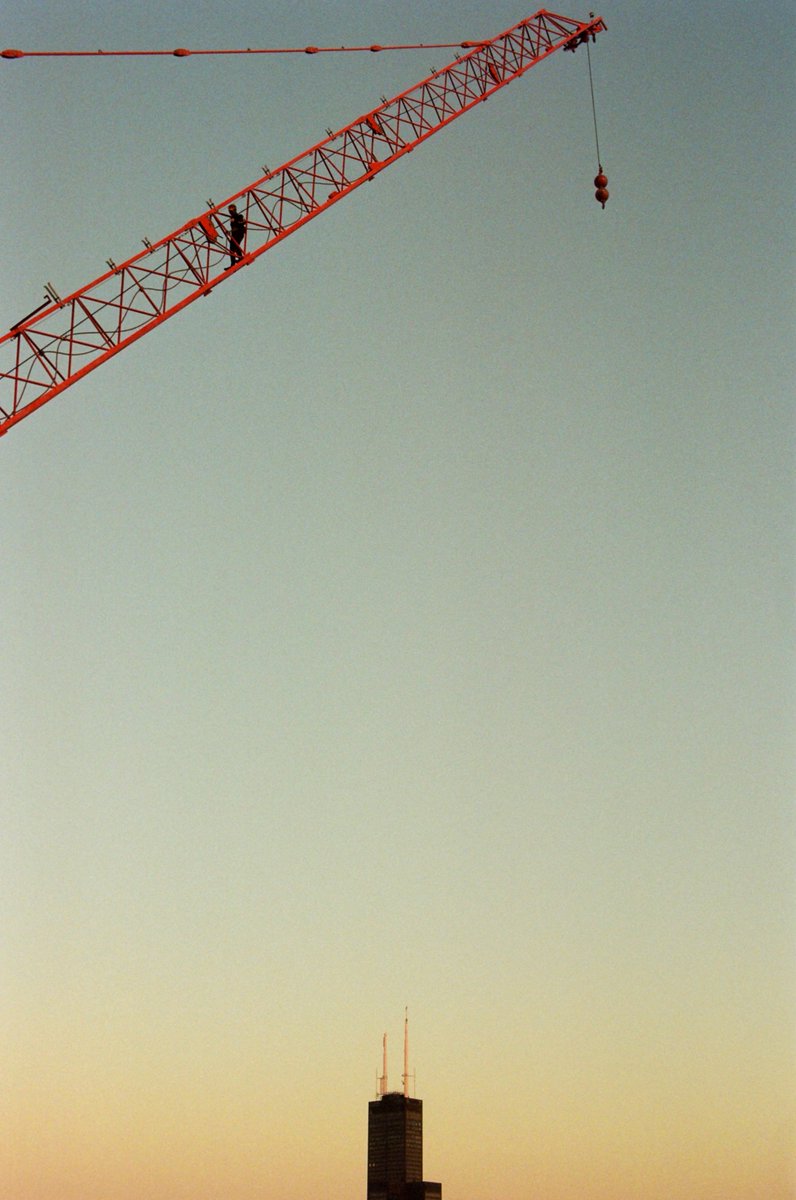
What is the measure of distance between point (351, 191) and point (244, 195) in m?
10.7

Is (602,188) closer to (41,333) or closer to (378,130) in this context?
(378,130)

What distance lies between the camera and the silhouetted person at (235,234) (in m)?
99.6

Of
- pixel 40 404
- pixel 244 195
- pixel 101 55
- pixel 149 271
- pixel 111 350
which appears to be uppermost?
pixel 101 55

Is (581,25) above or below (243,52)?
above

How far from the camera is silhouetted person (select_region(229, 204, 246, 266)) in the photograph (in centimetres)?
9962

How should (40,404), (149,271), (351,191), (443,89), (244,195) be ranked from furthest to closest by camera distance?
(443,89)
(351,191)
(244,195)
(149,271)
(40,404)

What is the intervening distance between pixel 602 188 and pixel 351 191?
62.1 ft

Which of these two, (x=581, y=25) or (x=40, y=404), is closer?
(x=40, y=404)

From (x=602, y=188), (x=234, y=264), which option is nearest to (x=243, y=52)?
(x=234, y=264)

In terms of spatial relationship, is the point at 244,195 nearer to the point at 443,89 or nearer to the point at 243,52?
the point at 243,52

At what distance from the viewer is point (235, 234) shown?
3925 inches

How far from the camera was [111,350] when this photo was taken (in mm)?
92875

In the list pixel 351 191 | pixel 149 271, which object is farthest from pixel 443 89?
pixel 149 271

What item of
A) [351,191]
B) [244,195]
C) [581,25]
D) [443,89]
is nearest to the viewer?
[244,195]
